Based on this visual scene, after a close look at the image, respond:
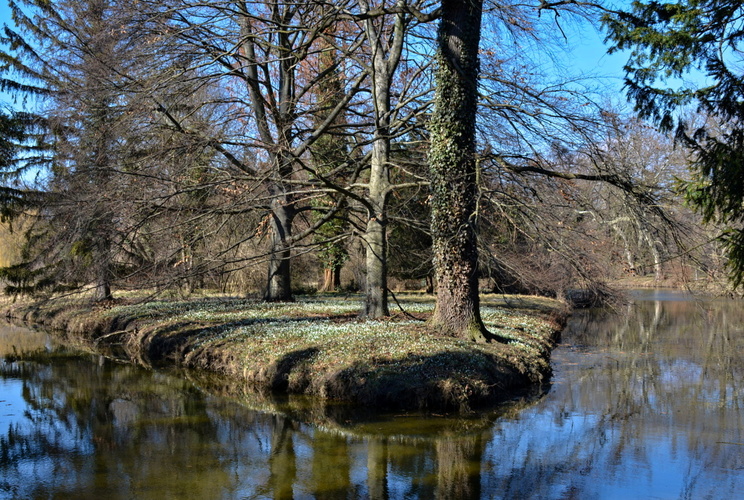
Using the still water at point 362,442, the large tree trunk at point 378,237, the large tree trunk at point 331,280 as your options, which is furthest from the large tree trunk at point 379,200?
the large tree trunk at point 331,280

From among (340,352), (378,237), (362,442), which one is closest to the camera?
(362,442)

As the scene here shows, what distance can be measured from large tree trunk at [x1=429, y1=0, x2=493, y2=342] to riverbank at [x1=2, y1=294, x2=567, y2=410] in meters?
0.82

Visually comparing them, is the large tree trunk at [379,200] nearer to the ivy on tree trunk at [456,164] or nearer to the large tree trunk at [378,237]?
the large tree trunk at [378,237]

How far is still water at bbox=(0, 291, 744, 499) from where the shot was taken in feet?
22.7

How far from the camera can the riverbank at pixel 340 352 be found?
33.4 feet

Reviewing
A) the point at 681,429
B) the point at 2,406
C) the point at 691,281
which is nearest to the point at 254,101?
the point at 2,406

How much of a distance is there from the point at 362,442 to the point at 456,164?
615 cm

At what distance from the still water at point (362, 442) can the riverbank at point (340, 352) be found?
0.41 m

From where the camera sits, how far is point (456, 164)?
1237cm

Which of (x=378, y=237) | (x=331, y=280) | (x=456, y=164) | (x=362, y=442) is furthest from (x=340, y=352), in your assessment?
(x=331, y=280)

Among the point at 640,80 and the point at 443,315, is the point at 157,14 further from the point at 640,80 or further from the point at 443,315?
the point at 640,80

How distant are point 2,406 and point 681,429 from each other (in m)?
11.3

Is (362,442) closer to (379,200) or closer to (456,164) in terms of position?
(456,164)

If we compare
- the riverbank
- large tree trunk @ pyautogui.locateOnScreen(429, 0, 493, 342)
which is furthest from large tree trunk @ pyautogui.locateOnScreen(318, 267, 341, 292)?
large tree trunk @ pyautogui.locateOnScreen(429, 0, 493, 342)
